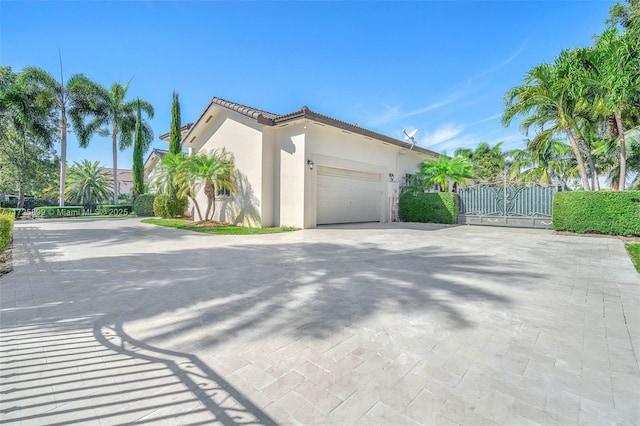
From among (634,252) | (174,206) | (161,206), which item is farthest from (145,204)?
(634,252)

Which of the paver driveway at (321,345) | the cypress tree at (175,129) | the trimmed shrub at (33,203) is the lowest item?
the paver driveway at (321,345)

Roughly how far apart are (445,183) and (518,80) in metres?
6.30

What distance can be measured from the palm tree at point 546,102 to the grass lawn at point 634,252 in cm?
366

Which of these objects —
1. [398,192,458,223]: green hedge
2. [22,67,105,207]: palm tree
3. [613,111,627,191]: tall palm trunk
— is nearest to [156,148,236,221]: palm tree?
[398,192,458,223]: green hedge

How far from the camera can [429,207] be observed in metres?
16.0

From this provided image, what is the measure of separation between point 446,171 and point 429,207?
241 cm

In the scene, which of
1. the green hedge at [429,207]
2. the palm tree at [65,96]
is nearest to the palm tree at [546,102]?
the green hedge at [429,207]

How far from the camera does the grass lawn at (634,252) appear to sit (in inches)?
238

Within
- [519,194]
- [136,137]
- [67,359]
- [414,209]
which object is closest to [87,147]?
[136,137]

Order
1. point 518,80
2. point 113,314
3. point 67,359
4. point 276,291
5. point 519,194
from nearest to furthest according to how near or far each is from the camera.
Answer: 1. point 67,359
2. point 113,314
3. point 276,291
4. point 518,80
5. point 519,194

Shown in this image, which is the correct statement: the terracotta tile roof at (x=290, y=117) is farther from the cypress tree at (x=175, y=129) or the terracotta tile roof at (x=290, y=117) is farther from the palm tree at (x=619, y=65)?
the palm tree at (x=619, y=65)

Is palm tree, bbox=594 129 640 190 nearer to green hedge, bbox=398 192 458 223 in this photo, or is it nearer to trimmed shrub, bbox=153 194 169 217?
green hedge, bbox=398 192 458 223

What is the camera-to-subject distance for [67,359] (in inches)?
95.7

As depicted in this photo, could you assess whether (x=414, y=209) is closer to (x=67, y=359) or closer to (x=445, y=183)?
(x=445, y=183)
